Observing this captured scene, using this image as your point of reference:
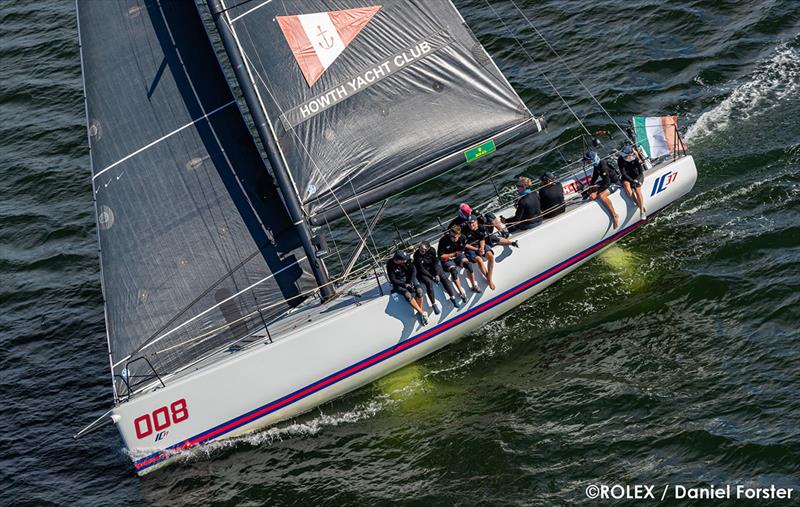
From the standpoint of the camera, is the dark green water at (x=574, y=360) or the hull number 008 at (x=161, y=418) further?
the hull number 008 at (x=161, y=418)

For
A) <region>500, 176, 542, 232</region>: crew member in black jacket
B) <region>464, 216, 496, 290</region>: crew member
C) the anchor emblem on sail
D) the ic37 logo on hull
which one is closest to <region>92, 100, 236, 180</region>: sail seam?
the anchor emblem on sail

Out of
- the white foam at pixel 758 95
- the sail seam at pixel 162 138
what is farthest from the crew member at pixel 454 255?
the white foam at pixel 758 95

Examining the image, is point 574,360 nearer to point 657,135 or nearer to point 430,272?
point 430,272

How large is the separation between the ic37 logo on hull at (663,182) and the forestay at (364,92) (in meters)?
3.44

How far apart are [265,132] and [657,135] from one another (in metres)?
8.66

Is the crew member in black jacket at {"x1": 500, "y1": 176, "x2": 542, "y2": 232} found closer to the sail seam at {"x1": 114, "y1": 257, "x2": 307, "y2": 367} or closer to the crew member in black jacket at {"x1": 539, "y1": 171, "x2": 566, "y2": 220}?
the crew member in black jacket at {"x1": 539, "y1": 171, "x2": 566, "y2": 220}

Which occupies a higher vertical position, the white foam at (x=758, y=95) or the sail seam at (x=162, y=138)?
the sail seam at (x=162, y=138)

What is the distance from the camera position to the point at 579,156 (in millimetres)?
24016

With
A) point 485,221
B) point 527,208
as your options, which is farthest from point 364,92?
point 527,208

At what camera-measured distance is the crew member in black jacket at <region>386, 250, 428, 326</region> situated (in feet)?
60.3

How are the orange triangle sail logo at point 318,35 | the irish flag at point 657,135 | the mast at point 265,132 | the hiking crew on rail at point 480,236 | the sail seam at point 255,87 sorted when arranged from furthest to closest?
the irish flag at point 657,135 < the hiking crew on rail at point 480,236 < the orange triangle sail logo at point 318,35 < the sail seam at point 255,87 < the mast at point 265,132

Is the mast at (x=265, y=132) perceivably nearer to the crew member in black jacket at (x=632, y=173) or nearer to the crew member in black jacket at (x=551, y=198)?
the crew member in black jacket at (x=551, y=198)

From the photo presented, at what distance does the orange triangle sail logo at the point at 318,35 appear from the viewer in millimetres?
17969

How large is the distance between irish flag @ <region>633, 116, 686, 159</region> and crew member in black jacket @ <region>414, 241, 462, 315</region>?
562 centimetres
